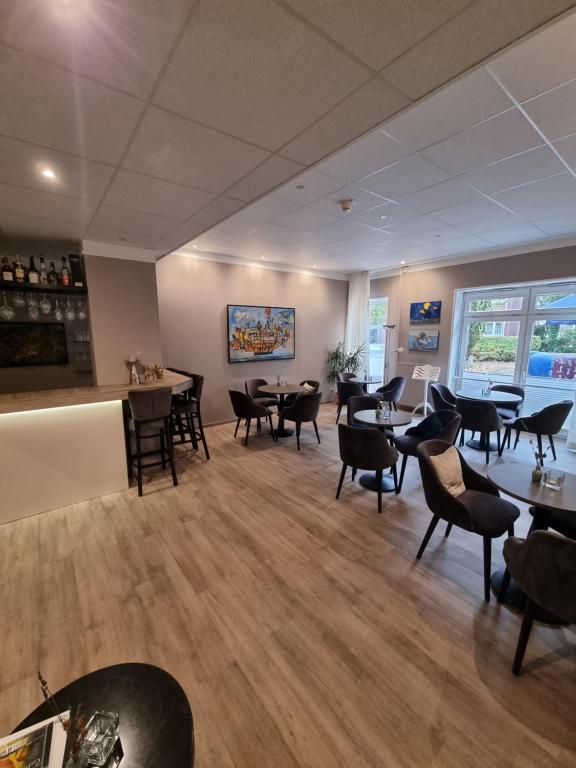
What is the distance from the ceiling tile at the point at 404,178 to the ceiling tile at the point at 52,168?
7.24ft

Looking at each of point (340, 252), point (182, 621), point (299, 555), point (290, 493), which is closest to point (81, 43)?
point (182, 621)

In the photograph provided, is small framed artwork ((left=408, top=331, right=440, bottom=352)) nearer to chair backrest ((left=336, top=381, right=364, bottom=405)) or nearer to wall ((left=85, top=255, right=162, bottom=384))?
chair backrest ((left=336, top=381, right=364, bottom=405))

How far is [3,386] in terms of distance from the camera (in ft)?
12.4

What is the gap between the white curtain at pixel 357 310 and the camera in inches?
295

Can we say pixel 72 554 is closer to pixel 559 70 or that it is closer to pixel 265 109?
pixel 265 109

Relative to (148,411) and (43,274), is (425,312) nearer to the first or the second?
(148,411)

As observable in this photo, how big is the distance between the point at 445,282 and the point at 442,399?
2.67 meters

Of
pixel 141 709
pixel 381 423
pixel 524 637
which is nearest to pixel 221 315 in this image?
pixel 381 423

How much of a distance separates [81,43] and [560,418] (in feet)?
18.5

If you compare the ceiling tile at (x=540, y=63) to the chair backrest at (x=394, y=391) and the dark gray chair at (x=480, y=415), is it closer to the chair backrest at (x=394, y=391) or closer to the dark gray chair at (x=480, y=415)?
the dark gray chair at (x=480, y=415)

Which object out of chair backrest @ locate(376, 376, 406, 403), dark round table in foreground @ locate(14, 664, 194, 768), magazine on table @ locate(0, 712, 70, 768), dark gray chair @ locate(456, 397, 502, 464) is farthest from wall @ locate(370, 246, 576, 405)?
magazine on table @ locate(0, 712, 70, 768)

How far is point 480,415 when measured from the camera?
14.0 ft

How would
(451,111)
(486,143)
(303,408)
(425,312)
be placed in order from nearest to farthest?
(451,111) → (486,143) → (303,408) → (425,312)

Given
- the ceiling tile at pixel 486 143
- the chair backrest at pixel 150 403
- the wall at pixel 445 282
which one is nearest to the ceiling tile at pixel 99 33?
the ceiling tile at pixel 486 143
